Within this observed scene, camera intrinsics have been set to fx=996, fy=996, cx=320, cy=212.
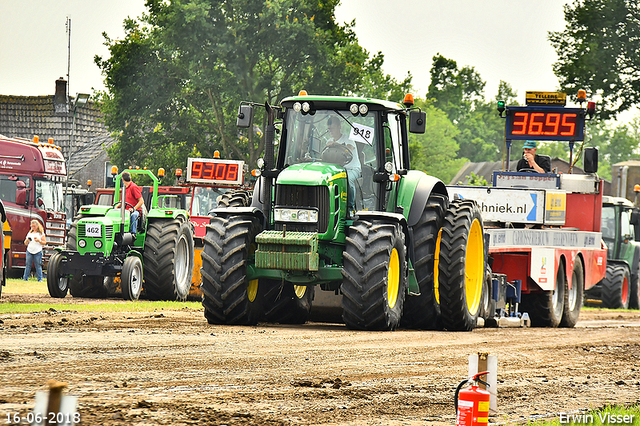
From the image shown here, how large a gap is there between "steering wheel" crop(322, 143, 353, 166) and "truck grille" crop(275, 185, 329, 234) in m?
0.70

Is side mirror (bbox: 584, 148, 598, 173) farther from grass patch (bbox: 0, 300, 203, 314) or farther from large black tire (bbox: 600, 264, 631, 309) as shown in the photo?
large black tire (bbox: 600, 264, 631, 309)

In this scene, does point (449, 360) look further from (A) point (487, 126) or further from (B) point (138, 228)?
(A) point (487, 126)

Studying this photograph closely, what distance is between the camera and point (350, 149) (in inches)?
484

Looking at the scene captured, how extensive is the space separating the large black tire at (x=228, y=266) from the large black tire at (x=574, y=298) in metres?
7.27

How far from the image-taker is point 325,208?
11.7 metres

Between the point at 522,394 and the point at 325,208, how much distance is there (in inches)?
177

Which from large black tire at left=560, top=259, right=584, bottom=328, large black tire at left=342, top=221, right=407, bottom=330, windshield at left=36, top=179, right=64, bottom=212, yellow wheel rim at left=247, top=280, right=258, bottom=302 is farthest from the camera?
windshield at left=36, top=179, right=64, bottom=212

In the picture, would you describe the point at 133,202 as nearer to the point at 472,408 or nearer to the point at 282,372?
the point at 282,372

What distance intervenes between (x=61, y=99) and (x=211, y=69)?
41.0 feet

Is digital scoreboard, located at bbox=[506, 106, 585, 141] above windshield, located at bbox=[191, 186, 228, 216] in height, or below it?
above

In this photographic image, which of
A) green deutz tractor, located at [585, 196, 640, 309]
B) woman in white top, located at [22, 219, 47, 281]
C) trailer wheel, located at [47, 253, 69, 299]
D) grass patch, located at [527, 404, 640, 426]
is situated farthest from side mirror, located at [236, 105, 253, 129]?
green deutz tractor, located at [585, 196, 640, 309]

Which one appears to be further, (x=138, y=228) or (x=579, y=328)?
(x=138, y=228)

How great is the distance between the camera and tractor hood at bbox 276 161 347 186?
11.6 metres

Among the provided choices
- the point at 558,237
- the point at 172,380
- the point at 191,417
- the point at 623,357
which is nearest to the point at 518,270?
the point at 558,237
